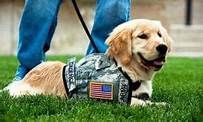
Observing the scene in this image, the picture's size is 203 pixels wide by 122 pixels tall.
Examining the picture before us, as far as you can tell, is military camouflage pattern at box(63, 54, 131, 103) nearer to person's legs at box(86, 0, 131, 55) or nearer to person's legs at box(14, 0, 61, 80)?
person's legs at box(86, 0, 131, 55)

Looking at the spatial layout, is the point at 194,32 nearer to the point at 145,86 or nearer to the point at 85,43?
the point at 85,43

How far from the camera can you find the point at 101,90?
4352 millimetres

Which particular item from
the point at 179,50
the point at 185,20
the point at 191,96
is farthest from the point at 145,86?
the point at 185,20

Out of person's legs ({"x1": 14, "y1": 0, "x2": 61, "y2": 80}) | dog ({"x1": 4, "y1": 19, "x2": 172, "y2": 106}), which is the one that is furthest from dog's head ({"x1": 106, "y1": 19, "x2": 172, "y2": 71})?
person's legs ({"x1": 14, "y1": 0, "x2": 61, "y2": 80})

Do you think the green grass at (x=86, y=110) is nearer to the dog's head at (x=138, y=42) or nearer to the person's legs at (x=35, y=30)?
the dog's head at (x=138, y=42)

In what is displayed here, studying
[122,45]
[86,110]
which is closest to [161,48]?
[122,45]

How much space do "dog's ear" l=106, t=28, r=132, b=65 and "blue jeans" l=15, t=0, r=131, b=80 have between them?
0.55 m

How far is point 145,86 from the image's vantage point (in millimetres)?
4387

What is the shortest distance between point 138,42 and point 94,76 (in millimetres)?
335

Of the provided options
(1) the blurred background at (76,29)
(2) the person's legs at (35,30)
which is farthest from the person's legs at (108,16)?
(1) the blurred background at (76,29)

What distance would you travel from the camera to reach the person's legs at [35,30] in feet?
16.6

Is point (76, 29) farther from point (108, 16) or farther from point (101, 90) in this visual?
point (101, 90)

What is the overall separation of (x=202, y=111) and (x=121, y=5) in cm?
157

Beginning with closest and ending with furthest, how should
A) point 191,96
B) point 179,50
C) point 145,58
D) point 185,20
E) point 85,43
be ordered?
point 145,58
point 191,96
point 85,43
point 179,50
point 185,20
